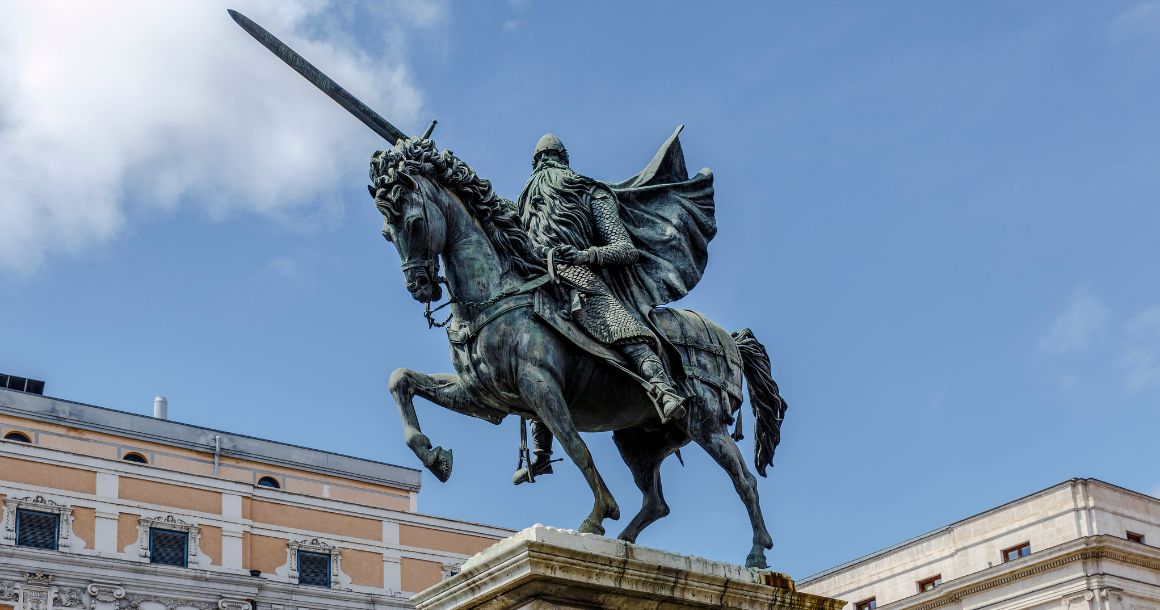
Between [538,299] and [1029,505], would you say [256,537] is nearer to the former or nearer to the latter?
[1029,505]

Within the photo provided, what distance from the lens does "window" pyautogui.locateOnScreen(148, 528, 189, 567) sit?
168 feet

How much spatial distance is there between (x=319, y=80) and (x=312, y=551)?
46.3 meters

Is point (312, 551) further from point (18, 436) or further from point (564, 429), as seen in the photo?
point (564, 429)

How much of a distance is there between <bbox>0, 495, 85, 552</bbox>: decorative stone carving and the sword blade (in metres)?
41.5

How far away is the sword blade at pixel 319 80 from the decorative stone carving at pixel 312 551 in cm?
4542

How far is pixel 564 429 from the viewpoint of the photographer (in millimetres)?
9758

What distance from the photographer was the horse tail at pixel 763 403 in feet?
38.9

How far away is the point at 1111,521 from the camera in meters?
56.6

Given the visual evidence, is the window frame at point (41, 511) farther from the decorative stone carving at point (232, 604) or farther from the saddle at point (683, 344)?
the saddle at point (683, 344)

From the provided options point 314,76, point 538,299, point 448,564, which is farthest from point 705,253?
point 448,564

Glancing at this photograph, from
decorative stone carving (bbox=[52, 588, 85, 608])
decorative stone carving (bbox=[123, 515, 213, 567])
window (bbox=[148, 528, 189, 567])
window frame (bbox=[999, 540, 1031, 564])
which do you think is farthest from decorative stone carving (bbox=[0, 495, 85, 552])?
window frame (bbox=[999, 540, 1031, 564])

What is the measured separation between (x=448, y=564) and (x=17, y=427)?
17.8 m

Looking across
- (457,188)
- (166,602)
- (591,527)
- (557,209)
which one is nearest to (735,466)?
(591,527)

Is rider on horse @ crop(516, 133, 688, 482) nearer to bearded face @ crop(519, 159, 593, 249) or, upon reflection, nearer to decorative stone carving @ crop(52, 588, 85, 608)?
bearded face @ crop(519, 159, 593, 249)
